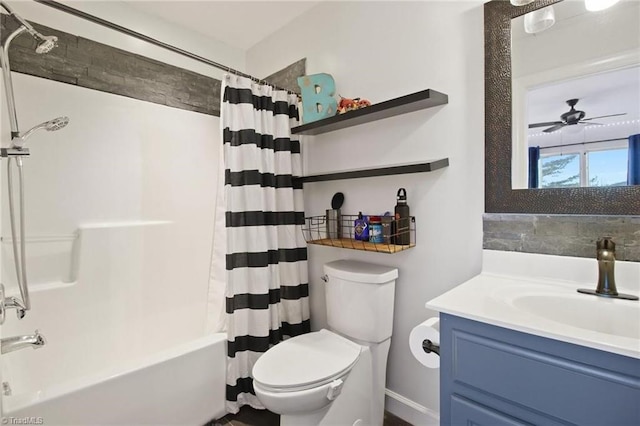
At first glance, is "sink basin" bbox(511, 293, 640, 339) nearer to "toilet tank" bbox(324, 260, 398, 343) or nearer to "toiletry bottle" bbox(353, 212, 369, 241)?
Answer: "toilet tank" bbox(324, 260, 398, 343)

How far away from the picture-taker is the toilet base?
1.31 metres

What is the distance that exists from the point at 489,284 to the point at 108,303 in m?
2.12

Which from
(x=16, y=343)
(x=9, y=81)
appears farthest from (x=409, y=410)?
(x=9, y=81)

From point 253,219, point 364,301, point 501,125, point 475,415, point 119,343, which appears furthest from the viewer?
point 119,343

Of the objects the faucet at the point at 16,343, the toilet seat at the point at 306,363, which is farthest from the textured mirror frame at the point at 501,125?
the faucet at the point at 16,343

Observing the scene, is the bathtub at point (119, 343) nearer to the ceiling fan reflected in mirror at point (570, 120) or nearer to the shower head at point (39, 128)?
the shower head at point (39, 128)

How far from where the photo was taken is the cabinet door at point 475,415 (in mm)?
802

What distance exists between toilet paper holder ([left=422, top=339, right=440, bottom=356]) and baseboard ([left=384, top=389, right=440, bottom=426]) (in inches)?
24.5

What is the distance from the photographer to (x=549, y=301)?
103cm

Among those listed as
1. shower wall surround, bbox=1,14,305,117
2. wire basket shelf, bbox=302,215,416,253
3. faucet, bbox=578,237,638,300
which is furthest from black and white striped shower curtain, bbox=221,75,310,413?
faucet, bbox=578,237,638,300

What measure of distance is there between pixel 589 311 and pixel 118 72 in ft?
8.69

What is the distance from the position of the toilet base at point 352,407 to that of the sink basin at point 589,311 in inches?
29.8

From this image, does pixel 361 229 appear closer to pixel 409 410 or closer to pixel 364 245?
pixel 364 245

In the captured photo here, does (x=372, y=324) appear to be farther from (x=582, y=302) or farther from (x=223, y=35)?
(x=223, y=35)
